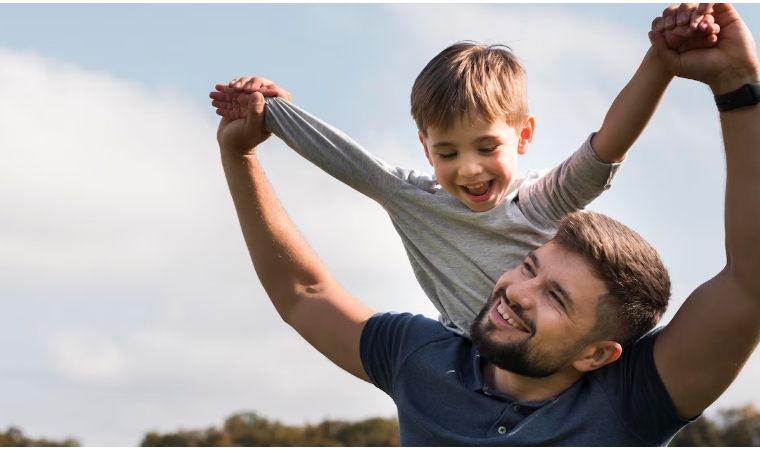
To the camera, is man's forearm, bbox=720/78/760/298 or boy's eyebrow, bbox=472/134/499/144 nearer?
man's forearm, bbox=720/78/760/298

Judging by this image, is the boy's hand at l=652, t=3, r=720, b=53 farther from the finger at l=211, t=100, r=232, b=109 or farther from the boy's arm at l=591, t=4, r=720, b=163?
the finger at l=211, t=100, r=232, b=109

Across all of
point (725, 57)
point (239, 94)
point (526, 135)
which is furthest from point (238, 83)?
point (725, 57)

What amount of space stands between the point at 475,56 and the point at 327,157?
79 cm

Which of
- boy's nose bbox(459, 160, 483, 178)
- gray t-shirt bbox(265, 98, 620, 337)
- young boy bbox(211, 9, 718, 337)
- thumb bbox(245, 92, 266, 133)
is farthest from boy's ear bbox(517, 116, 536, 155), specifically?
thumb bbox(245, 92, 266, 133)

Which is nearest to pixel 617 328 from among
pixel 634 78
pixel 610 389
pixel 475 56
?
pixel 610 389

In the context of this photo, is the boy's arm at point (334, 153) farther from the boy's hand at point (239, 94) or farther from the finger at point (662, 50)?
the finger at point (662, 50)

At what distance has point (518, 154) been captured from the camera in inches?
Result: 151

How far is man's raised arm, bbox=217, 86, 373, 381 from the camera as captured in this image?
4121mm

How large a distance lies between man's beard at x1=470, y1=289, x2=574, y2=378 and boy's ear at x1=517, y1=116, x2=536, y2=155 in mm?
687

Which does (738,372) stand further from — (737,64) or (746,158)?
(737,64)

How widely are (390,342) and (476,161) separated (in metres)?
0.93

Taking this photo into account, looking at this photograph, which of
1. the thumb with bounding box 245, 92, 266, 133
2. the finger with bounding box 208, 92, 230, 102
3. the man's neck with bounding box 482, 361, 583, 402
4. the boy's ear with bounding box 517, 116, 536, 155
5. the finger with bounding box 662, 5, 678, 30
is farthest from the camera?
the finger with bounding box 208, 92, 230, 102

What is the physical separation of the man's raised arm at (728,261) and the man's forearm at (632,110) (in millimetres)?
73

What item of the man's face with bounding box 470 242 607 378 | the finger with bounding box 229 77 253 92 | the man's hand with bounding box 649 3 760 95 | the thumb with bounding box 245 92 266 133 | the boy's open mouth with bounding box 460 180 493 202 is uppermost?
the finger with bounding box 229 77 253 92
